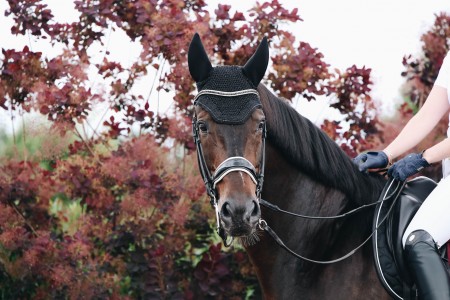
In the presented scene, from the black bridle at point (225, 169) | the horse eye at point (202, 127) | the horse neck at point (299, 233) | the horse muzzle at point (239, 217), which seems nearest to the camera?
the horse muzzle at point (239, 217)

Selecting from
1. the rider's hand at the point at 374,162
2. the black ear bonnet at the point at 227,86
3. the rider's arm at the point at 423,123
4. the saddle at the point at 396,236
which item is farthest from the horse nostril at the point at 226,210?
the rider's arm at the point at 423,123

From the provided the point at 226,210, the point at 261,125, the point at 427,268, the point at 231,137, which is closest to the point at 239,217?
the point at 226,210

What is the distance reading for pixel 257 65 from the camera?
11.8ft

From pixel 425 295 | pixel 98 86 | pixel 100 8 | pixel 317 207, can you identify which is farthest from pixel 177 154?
pixel 425 295

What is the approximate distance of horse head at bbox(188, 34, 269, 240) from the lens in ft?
10.7

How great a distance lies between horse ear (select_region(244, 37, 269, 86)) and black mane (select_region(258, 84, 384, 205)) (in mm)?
98

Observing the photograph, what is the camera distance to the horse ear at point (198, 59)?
3578 millimetres

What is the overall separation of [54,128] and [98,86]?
0.50 metres

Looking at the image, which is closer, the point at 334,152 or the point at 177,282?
the point at 334,152

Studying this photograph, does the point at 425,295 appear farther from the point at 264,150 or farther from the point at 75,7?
the point at 75,7

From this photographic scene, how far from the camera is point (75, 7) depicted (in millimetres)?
6043

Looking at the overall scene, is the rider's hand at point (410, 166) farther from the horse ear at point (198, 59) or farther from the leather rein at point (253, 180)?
the horse ear at point (198, 59)

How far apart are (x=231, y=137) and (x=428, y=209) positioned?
3.34ft

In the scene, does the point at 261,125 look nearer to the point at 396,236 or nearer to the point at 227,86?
the point at 227,86
